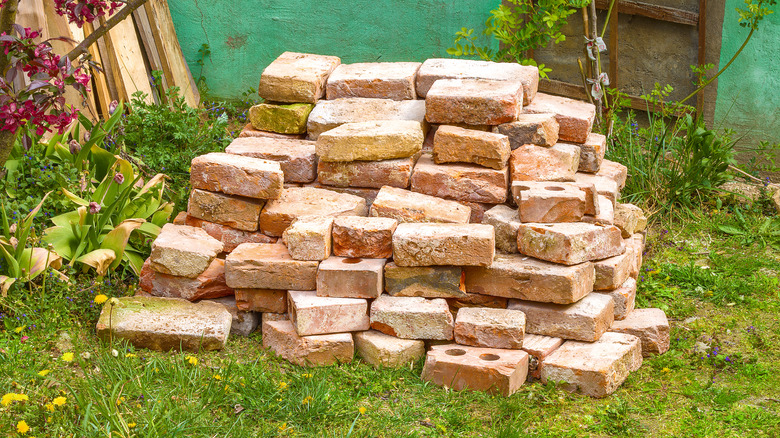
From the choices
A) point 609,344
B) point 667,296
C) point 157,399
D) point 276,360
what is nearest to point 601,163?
point 667,296

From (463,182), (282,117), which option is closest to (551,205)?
(463,182)

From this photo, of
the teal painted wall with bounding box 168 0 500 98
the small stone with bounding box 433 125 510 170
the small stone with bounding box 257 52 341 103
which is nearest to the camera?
the small stone with bounding box 433 125 510 170

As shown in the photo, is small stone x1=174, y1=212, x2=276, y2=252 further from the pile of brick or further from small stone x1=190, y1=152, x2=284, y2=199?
small stone x1=190, y1=152, x2=284, y2=199

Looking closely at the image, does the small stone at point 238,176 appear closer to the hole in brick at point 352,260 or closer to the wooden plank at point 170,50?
the hole in brick at point 352,260

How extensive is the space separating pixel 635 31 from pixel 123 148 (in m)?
4.53

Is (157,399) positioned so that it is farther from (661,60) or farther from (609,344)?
(661,60)

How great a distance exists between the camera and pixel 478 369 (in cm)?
386

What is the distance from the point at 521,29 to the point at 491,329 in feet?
11.6

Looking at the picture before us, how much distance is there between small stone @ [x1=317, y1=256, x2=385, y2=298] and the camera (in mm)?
4168

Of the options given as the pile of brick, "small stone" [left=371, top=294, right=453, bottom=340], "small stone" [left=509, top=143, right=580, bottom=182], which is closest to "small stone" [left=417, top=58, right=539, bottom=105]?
the pile of brick

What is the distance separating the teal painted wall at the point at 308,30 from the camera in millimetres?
7270

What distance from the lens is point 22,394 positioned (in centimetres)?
346

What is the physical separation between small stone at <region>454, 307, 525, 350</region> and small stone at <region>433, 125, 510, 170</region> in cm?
101

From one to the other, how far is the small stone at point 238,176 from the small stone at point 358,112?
0.68m
